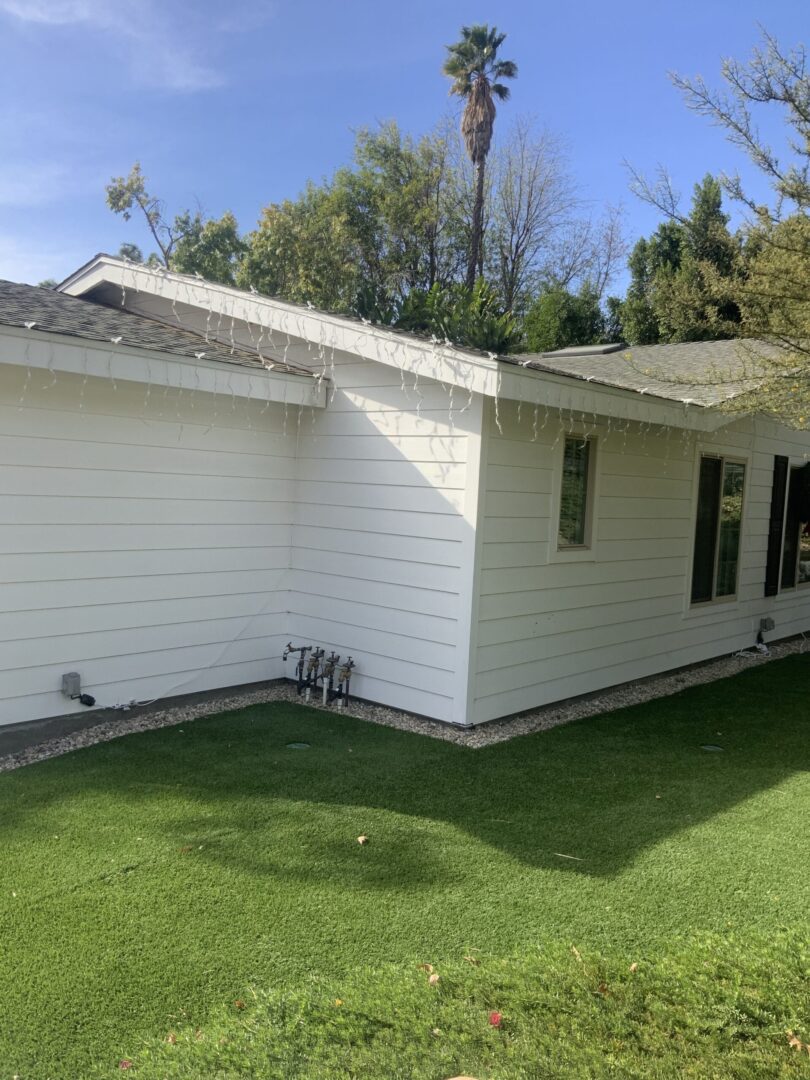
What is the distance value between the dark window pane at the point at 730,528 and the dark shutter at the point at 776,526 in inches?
33.8

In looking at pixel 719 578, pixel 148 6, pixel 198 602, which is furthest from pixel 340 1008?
pixel 148 6

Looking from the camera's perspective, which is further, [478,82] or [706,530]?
[478,82]

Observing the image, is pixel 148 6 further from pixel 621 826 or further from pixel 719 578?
pixel 621 826

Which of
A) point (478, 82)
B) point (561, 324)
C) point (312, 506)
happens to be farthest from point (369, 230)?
point (312, 506)

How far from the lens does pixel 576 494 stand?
7.13m

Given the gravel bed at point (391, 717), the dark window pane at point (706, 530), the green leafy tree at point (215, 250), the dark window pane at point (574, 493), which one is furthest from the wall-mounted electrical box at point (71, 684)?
the green leafy tree at point (215, 250)

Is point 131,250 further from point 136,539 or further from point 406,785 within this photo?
point 406,785

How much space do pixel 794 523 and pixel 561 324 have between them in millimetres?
13494

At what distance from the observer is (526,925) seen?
349 cm

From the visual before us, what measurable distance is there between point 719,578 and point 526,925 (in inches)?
266

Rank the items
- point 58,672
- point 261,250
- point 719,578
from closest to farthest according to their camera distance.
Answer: point 58,672, point 719,578, point 261,250

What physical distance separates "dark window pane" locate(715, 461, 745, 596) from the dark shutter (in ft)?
2.82

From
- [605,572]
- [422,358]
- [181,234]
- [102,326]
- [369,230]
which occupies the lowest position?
[605,572]

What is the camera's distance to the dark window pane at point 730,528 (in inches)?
368
